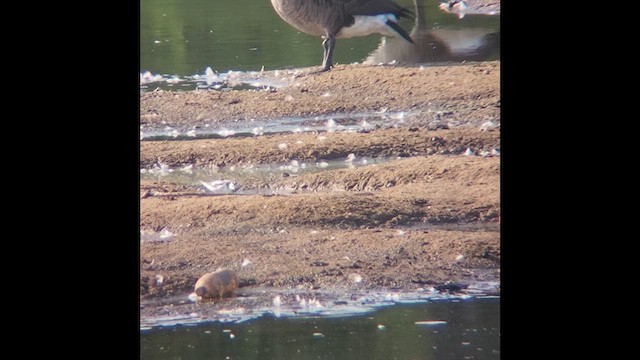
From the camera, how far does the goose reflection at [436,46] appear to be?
13.8ft

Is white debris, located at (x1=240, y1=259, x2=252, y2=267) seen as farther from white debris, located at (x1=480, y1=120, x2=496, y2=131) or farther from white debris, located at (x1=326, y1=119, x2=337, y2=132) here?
white debris, located at (x1=480, y1=120, x2=496, y2=131)

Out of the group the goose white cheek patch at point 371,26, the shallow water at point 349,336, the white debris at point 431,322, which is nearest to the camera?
the shallow water at point 349,336

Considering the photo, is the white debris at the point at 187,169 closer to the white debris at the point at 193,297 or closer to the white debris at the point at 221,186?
the white debris at the point at 221,186

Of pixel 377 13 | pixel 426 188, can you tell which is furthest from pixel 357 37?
pixel 426 188

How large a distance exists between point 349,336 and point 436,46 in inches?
58.0

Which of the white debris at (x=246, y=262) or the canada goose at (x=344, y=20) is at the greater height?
the canada goose at (x=344, y=20)

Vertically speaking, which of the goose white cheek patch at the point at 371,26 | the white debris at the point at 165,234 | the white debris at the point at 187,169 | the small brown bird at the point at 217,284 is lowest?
the small brown bird at the point at 217,284

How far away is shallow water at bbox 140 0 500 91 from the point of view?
4.08 meters

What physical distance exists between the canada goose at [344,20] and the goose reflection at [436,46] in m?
0.05

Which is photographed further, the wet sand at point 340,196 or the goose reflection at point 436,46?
the goose reflection at point 436,46

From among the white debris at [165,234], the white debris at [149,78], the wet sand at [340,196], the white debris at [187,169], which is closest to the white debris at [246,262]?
the wet sand at [340,196]

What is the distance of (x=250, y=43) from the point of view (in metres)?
4.14

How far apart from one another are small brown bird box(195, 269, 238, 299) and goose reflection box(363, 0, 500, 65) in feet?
3.86

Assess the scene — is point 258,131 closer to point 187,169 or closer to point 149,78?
point 187,169
